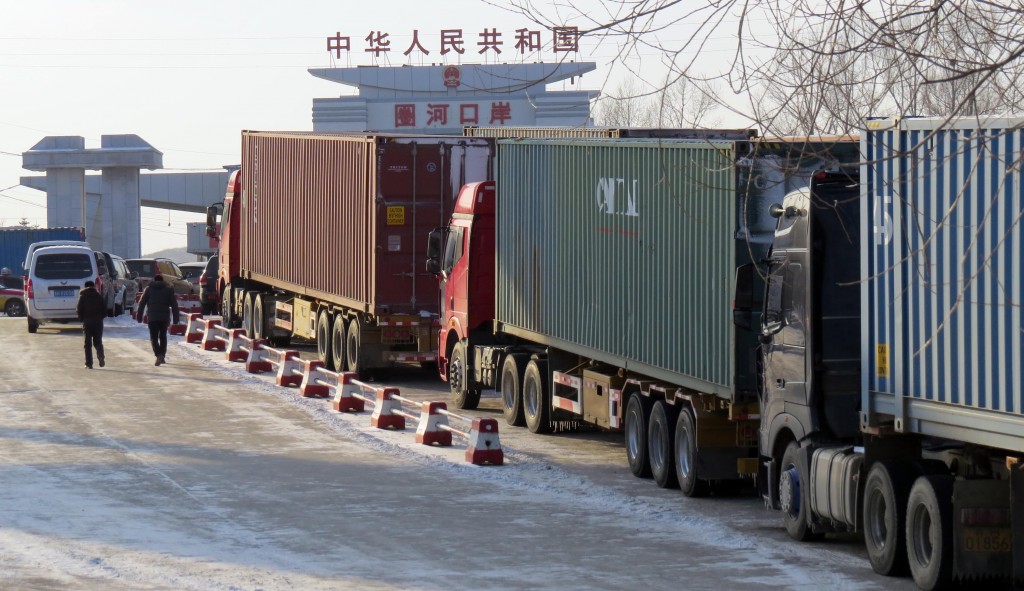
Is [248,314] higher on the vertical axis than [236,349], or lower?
higher

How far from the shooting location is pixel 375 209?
2322 centimetres

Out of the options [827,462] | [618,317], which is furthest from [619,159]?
[827,462]

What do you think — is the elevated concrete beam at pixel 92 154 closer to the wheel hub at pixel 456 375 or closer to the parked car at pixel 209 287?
the parked car at pixel 209 287

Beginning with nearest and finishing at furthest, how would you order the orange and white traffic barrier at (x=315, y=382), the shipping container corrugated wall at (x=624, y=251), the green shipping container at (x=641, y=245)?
the green shipping container at (x=641, y=245) → the shipping container corrugated wall at (x=624, y=251) → the orange and white traffic barrier at (x=315, y=382)

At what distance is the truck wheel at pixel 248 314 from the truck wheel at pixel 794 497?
73.8 ft

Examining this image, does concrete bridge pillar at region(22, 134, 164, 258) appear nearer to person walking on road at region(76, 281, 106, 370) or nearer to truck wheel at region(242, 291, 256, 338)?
truck wheel at region(242, 291, 256, 338)

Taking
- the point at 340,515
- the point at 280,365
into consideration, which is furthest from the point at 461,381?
the point at 340,515

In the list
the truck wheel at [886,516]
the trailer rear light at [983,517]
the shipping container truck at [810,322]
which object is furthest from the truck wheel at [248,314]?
the trailer rear light at [983,517]

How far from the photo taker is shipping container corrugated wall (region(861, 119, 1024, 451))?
340 inches

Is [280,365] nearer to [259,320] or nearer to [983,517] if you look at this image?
[259,320]

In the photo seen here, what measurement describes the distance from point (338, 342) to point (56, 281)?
1147 centimetres

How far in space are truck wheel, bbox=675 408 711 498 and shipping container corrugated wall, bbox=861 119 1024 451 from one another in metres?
3.37

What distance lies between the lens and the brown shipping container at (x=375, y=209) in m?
23.0

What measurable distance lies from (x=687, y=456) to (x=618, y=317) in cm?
214
